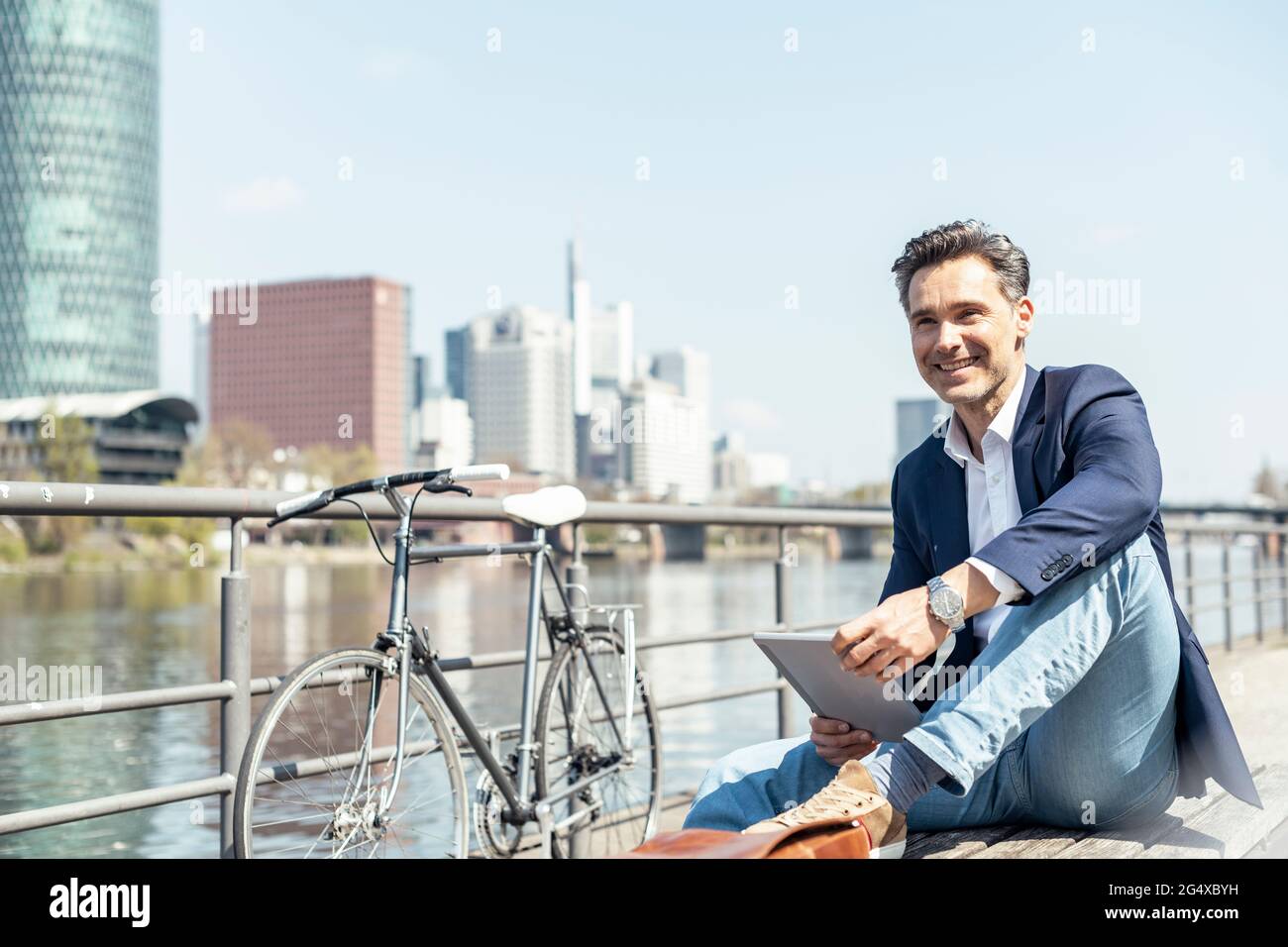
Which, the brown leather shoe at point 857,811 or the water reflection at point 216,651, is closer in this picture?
the brown leather shoe at point 857,811

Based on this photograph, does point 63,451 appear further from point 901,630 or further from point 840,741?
point 901,630

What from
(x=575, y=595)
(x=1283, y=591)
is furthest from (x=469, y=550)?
(x=1283, y=591)

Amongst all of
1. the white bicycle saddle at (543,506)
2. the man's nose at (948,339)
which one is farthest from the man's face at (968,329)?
the white bicycle saddle at (543,506)

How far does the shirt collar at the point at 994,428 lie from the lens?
2094 millimetres

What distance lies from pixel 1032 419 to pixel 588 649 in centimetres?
163

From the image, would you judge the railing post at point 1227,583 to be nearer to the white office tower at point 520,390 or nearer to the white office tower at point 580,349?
the white office tower at point 580,349

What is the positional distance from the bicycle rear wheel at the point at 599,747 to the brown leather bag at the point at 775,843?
1.39 metres

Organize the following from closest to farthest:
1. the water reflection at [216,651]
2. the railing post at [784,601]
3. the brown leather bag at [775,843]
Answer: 1. the brown leather bag at [775,843]
2. the railing post at [784,601]
3. the water reflection at [216,651]

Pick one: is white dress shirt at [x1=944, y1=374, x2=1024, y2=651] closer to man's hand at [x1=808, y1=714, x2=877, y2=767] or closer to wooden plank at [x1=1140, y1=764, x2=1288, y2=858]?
man's hand at [x1=808, y1=714, x2=877, y2=767]

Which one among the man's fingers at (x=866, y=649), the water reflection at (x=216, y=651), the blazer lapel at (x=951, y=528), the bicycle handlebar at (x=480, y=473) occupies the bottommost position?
the water reflection at (x=216, y=651)

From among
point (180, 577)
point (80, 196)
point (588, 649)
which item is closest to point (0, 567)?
point (180, 577)
